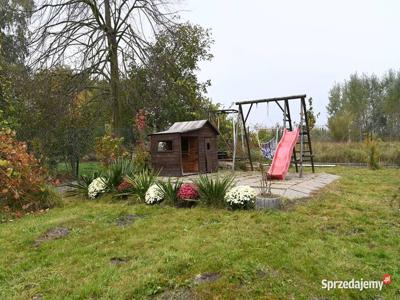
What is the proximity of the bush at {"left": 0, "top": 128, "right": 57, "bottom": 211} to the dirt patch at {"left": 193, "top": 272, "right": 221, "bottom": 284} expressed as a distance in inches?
168

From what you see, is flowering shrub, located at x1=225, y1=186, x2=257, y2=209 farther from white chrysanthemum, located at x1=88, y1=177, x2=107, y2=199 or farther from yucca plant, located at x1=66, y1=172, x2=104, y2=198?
yucca plant, located at x1=66, y1=172, x2=104, y2=198

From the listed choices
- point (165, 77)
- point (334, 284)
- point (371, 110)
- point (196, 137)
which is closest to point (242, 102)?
point (196, 137)

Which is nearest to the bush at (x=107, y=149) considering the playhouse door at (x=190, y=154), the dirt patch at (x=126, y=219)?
the playhouse door at (x=190, y=154)

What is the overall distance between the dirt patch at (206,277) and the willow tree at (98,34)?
8.90 m

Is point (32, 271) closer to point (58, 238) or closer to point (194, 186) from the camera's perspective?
point (58, 238)

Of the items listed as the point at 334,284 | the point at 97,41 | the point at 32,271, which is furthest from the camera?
the point at 97,41

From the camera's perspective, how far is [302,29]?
11.5 m

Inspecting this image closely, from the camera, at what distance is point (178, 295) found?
8.86 feet

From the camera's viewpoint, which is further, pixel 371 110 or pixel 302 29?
pixel 371 110

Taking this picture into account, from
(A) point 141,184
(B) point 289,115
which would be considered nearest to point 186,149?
(B) point 289,115

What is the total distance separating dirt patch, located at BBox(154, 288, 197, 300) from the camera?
8.73 ft

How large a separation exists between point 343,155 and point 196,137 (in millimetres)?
9008

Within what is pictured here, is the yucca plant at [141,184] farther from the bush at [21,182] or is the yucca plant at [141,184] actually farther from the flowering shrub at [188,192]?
the bush at [21,182]

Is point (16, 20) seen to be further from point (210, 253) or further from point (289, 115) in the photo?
point (210, 253)
